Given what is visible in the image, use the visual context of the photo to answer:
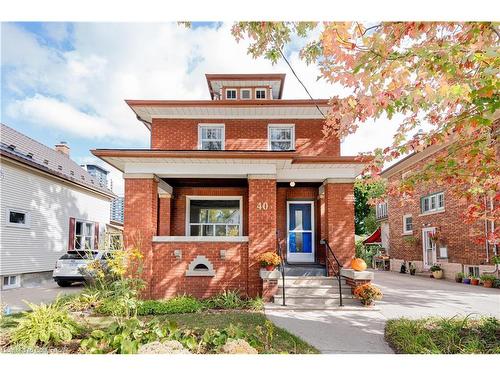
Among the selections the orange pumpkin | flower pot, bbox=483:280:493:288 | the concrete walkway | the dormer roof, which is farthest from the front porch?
→ flower pot, bbox=483:280:493:288

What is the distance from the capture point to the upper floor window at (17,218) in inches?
481

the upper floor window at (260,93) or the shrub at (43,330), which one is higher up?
the upper floor window at (260,93)

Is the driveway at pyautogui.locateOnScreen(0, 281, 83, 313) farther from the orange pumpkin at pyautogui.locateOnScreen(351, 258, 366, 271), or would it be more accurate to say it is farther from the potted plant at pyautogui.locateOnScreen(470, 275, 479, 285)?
the potted plant at pyautogui.locateOnScreen(470, 275, 479, 285)

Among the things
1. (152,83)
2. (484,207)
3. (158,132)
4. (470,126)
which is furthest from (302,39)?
(158,132)

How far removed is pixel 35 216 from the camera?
13.6 meters

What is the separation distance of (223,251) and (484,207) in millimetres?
5926

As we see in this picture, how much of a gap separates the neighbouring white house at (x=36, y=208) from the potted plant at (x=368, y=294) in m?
7.76

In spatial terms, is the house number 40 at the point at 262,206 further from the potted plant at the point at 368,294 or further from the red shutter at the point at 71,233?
the red shutter at the point at 71,233

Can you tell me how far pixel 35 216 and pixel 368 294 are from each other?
→ 1287 centimetres

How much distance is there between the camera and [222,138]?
474 inches

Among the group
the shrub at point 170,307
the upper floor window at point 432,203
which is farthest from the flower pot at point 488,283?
the shrub at point 170,307

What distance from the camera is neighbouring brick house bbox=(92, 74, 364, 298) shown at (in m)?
A: 8.92

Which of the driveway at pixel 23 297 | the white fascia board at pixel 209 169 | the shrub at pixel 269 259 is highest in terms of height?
the white fascia board at pixel 209 169

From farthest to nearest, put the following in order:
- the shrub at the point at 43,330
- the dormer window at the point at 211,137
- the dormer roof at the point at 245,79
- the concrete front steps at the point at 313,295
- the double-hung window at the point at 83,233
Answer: the double-hung window at the point at 83,233
the dormer roof at the point at 245,79
the dormer window at the point at 211,137
the concrete front steps at the point at 313,295
the shrub at the point at 43,330
